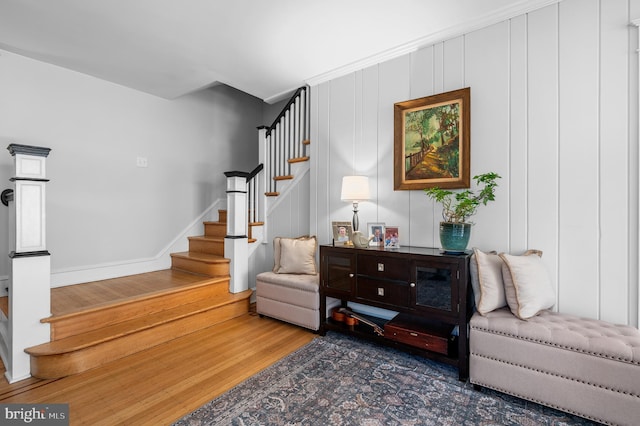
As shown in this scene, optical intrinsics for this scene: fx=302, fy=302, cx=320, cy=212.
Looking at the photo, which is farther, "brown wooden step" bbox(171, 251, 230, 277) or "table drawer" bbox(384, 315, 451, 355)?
"brown wooden step" bbox(171, 251, 230, 277)

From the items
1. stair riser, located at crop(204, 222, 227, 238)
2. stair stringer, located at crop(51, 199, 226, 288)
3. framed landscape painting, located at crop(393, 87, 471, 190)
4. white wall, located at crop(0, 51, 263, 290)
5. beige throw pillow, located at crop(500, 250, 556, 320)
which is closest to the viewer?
beige throw pillow, located at crop(500, 250, 556, 320)

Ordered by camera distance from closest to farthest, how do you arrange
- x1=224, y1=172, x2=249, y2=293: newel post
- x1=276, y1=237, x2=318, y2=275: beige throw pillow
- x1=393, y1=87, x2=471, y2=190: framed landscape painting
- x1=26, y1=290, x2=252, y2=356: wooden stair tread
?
x1=26, y1=290, x2=252, y2=356: wooden stair tread → x1=393, y1=87, x2=471, y2=190: framed landscape painting → x1=276, y1=237, x2=318, y2=275: beige throw pillow → x1=224, y1=172, x2=249, y2=293: newel post

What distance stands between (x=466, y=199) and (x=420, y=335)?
1.06 m

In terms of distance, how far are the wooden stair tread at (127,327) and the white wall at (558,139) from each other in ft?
6.62

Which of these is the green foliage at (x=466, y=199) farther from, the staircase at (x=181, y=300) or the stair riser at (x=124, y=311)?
the stair riser at (x=124, y=311)

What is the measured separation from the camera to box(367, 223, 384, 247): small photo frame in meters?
2.69

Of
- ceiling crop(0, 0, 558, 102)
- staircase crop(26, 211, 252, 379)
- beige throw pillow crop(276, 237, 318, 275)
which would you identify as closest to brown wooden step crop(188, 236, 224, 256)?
staircase crop(26, 211, 252, 379)

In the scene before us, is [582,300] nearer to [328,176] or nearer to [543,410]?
[543,410]

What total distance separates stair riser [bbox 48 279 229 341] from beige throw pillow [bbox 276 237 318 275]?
30.5 inches

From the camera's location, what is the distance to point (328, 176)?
3305 mm

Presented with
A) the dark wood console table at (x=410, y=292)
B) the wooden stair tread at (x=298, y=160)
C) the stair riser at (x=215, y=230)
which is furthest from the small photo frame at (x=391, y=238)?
the stair riser at (x=215, y=230)

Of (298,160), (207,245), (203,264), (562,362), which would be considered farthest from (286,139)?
(562,362)

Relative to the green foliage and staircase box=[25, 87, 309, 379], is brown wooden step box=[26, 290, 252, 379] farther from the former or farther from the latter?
the green foliage

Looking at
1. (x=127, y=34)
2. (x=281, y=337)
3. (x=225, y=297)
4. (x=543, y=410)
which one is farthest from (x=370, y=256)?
(x=127, y=34)
